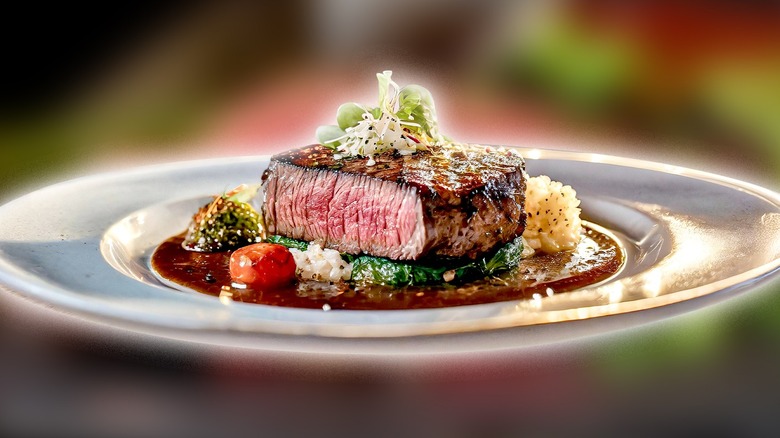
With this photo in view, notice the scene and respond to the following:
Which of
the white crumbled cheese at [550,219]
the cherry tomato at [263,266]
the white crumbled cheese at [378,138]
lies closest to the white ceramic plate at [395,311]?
the cherry tomato at [263,266]

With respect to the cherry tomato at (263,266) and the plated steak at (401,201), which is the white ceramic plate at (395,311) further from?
the plated steak at (401,201)

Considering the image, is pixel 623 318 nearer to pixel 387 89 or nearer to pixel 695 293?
pixel 695 293

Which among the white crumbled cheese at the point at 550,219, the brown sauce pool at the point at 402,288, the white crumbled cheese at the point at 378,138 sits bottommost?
the brown sauce pool at the point at 402,288

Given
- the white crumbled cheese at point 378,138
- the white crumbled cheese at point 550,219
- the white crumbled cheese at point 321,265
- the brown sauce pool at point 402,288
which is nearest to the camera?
the brown sauce pool at point 402,288

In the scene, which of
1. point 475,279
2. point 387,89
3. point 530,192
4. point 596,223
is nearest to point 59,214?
point 387,89

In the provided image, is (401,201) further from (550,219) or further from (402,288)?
(550,219)

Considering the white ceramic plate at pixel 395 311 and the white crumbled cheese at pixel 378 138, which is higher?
the white crumbled cheese at pixel 378 138
